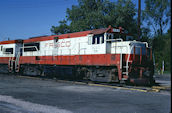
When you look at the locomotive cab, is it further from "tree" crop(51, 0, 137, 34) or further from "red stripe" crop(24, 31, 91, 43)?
"tree" crop(51, 0, 137, 34)

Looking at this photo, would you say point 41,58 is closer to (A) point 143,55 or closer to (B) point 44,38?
(B) point 44,38

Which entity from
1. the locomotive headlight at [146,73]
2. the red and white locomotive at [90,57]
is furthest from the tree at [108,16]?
the locomotive headlight at [146,73]

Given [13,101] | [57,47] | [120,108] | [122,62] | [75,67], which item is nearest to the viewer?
[120,108]

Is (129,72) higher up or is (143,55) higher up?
(143,55)

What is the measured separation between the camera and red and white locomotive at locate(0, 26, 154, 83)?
12.7 meters

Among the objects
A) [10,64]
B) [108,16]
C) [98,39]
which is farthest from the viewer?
[108,16]

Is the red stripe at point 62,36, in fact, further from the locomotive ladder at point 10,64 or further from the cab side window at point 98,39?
the locomotive ladder at point 10,64

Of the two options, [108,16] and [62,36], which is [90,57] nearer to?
[62,36]

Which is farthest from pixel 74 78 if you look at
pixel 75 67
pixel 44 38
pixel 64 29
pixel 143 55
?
pixel 64 29

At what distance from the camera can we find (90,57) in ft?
48.2

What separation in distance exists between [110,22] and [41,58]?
15512 mm

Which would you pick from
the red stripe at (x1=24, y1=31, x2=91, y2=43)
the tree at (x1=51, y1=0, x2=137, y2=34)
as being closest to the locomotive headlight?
the red stripe at (x1=24, y1=31, x2=91, y2=43)

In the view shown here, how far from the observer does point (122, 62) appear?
1268cm

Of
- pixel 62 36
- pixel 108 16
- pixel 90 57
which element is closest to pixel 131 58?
pixel 90 57
